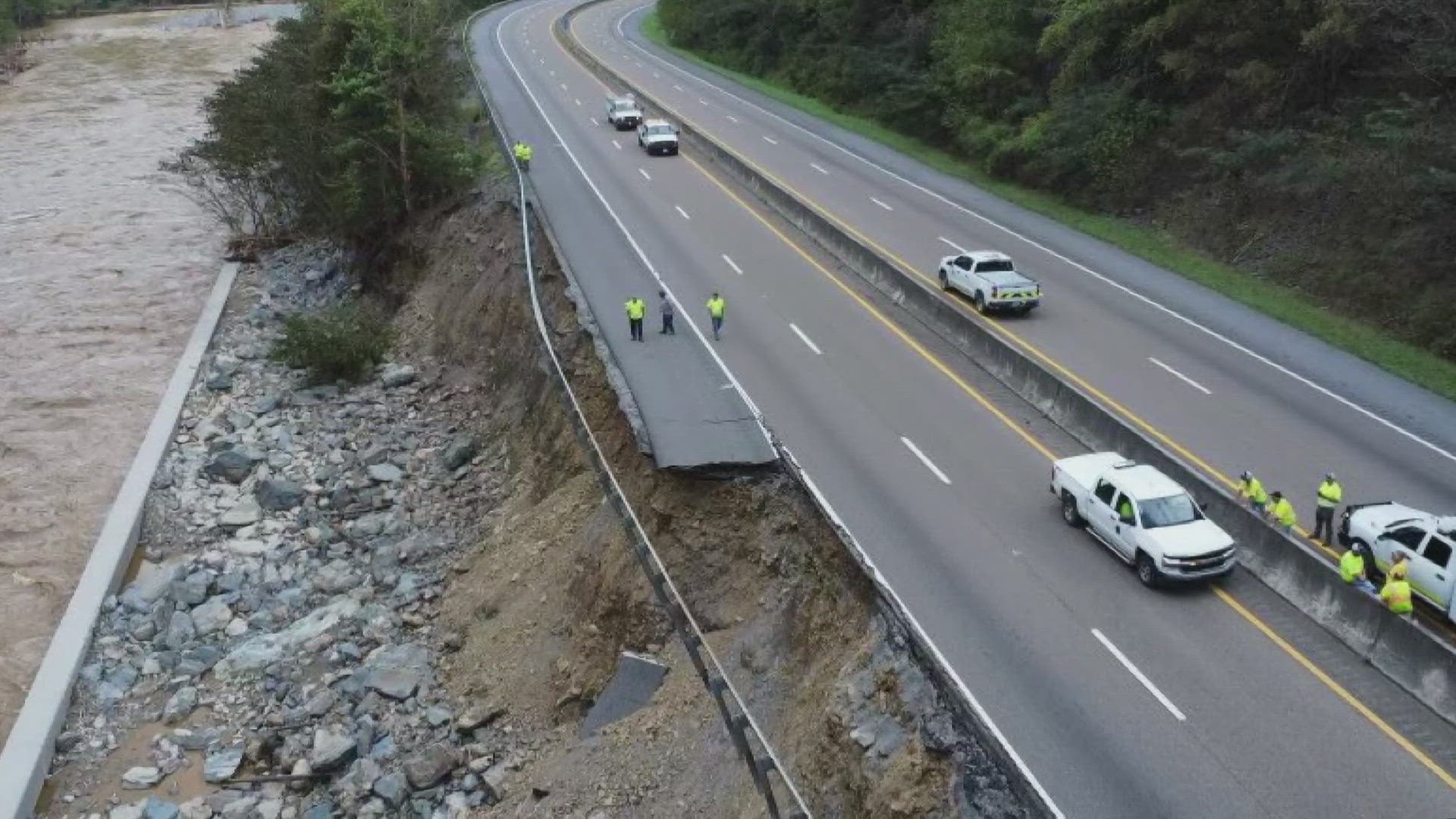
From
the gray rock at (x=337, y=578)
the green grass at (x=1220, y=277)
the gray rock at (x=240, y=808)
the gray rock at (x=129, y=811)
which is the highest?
the green grass at (x=1220, y=277)

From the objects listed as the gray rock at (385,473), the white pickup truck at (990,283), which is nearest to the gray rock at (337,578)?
the gray rock at (385,473)

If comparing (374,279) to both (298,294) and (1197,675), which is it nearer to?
(298,294)

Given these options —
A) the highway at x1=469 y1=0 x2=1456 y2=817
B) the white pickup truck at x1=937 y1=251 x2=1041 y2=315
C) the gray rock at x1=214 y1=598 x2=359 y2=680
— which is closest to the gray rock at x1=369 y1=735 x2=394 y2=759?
the gray rock at x1=214 y1=598 x2=359 y2=680

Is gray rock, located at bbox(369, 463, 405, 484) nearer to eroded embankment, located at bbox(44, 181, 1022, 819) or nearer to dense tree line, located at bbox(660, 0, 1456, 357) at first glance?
eroded embankment, located at bbox(44, 181, 1022, 819)

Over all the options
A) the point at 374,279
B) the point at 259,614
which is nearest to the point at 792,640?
the point at 259,614

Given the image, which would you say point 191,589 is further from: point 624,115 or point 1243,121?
point 624,115

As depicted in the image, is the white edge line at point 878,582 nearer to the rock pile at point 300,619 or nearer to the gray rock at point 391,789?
the gray rock at point 391,789

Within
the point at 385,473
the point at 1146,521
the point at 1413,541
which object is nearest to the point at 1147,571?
the point at 1146,521
